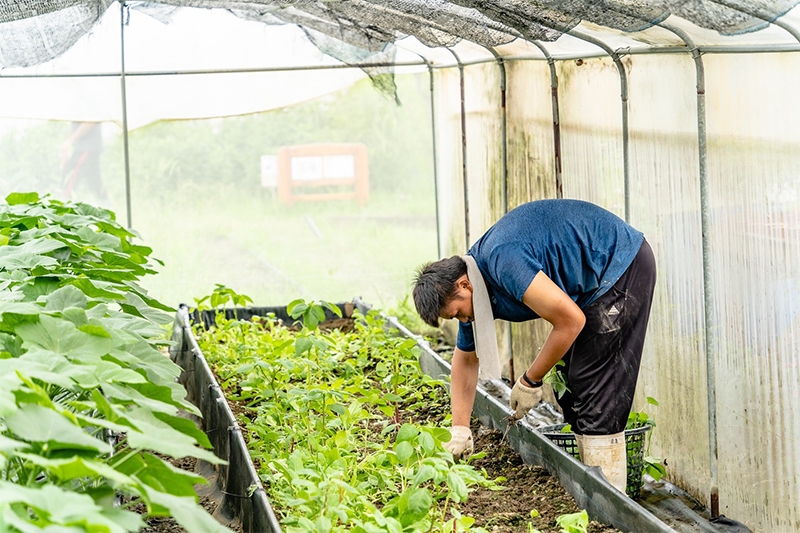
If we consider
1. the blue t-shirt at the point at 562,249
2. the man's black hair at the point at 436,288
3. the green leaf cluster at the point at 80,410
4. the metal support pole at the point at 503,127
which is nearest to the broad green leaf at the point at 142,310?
the green leaf cluster at the point at 80,410

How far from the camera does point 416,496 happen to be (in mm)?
2359

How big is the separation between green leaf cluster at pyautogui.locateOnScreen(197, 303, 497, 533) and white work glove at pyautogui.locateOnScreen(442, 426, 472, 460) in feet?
0.18

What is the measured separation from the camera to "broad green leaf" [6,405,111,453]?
57.2 inches

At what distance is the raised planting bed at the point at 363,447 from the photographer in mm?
2510

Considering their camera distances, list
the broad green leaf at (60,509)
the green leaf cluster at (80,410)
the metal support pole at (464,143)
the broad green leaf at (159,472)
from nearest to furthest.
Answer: the broad green leaf at (60,509) → the green leaf cluster at (80,410) → the broad green leaf at (159,472) → the metal support pole at (464,143)

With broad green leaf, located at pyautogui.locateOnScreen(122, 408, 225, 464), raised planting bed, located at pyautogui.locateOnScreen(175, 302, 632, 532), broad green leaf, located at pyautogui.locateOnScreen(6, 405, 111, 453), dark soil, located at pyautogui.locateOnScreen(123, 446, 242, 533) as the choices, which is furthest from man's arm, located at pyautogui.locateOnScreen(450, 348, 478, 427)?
broad green leaf, located at pyautogui.locateOnScreen(6, 405, 111, 453)

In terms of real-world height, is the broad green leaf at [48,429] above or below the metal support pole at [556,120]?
below

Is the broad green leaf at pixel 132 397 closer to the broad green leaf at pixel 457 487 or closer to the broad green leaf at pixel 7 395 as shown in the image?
the broad green leaf at pixel 7 395

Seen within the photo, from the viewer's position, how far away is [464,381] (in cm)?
348

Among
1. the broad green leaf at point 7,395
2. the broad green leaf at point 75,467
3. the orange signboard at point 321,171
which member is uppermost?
the orange signboard at point 321,171

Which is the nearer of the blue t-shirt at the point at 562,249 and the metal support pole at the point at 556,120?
the blue t-shirt at the point at 562,249

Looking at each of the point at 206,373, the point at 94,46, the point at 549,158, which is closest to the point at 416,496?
the point at 206,373

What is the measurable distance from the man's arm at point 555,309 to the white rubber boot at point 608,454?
1.50 feet

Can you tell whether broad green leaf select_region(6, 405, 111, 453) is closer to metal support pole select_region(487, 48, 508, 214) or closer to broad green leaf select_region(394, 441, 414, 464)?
broad green leaf select_region(394, 441, 414, 464)
